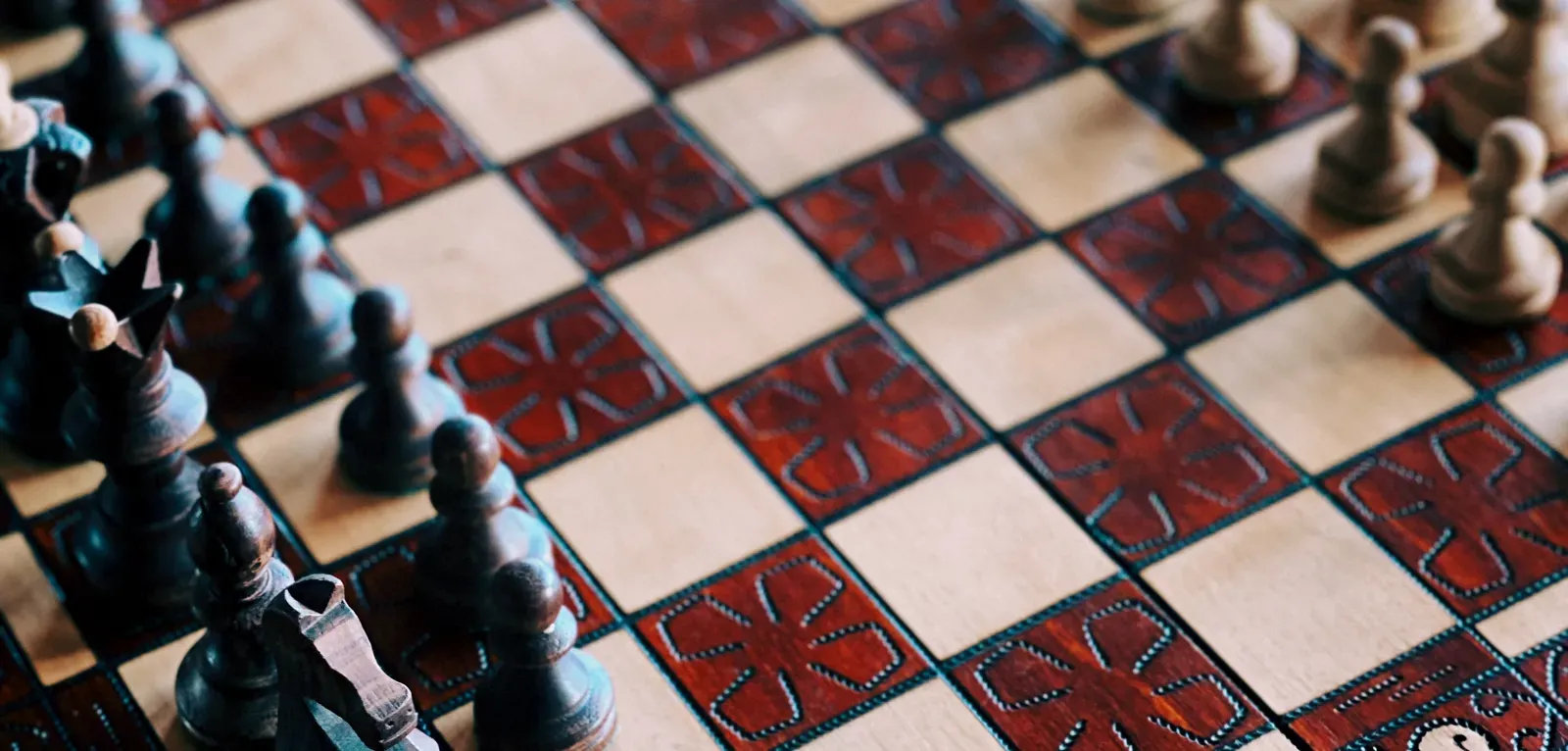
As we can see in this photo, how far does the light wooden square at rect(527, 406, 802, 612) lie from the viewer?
194 cm

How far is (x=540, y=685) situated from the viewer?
174cm

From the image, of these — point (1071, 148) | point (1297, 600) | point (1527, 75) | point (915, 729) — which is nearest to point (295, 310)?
point (915, 729)

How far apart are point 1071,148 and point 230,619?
3.65 ft

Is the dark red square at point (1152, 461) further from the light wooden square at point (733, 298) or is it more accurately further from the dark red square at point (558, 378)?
the dark red square at point (558, 378)

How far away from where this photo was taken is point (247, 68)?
2537 millimetres

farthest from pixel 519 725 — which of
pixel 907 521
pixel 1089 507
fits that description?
pixel 1089 507

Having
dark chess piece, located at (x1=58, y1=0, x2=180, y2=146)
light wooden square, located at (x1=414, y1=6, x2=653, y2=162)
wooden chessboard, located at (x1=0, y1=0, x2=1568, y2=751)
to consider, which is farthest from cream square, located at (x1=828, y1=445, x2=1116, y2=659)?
dark chess piece, located at (x1=58, y1=0, x2=180, y2=146)

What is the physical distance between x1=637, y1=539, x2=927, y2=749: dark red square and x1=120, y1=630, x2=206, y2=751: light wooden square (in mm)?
415

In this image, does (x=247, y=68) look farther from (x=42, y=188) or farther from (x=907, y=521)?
(x=907, y=521)

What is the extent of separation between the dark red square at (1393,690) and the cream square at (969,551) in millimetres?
233

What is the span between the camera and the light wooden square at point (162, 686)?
1.83 meters

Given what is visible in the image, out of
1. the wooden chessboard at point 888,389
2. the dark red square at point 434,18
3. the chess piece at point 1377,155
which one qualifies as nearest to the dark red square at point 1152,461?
the wooden chessboard at point 888,389

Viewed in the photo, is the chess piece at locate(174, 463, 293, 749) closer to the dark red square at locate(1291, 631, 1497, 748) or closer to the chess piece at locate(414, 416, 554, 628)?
the chess piece at locate(414, 416, 554, 628)

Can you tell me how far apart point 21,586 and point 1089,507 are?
1.01 meters
